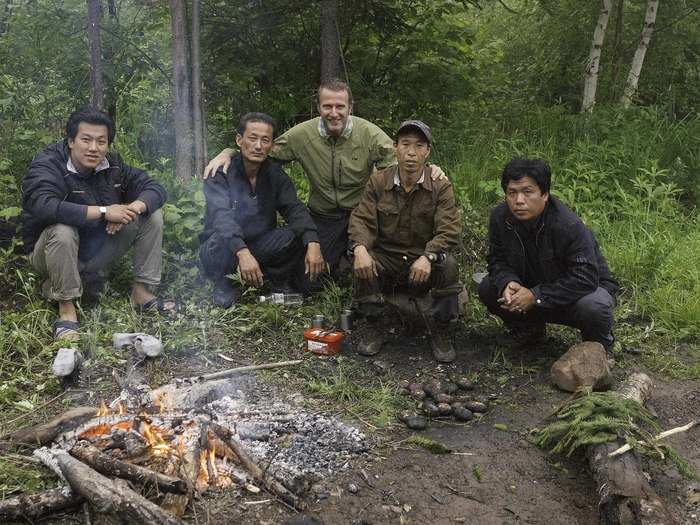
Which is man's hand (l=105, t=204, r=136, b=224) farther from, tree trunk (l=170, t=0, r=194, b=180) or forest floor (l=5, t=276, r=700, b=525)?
tree trunk (l=170, t=0, r=194, b=180)

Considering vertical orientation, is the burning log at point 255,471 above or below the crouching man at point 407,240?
below

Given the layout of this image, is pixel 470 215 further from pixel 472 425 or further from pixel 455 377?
pixel 472 425

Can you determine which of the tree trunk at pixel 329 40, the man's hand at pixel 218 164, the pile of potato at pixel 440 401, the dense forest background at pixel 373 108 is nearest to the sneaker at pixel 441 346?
the pile of potato at pixel 440 401

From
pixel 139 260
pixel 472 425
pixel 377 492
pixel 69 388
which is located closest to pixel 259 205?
pixel 139 260

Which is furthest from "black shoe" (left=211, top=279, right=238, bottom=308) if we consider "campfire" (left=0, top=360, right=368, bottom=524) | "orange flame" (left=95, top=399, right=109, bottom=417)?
"orange flame" (left=95, top=399, right=109, bottom=417)

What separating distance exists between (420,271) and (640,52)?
6.25m

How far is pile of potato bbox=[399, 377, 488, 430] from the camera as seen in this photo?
13.3ft

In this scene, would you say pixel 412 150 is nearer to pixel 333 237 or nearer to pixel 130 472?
pixel 333 237

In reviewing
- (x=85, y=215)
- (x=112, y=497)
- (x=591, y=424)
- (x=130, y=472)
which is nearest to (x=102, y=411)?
(x=130, y=472)

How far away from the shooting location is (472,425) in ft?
13.3

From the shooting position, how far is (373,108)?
7.37 meters

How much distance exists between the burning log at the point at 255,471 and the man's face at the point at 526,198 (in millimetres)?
2432

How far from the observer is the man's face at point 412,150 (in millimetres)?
4793

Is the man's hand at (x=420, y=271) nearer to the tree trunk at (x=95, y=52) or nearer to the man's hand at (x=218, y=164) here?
the man's hand at (x=218, y=164)
